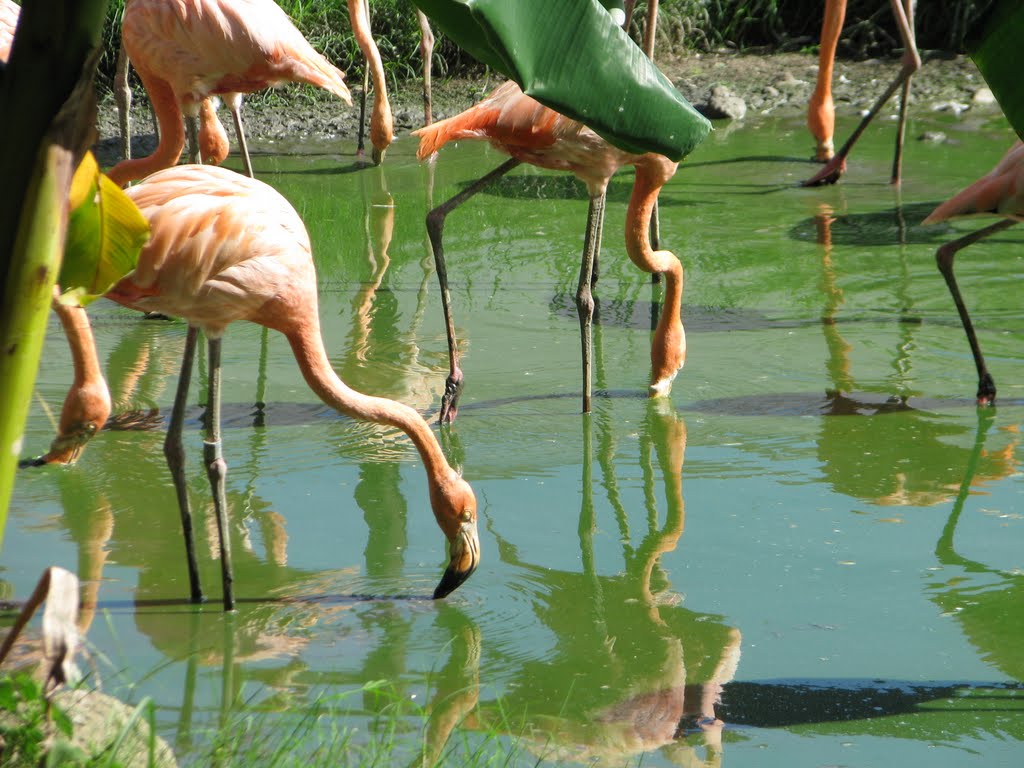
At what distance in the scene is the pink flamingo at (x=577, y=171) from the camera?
169 inches

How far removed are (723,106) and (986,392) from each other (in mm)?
5290

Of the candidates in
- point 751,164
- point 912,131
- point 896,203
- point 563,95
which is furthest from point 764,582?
point 912,131

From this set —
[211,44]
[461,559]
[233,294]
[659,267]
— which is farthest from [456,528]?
[211,44]

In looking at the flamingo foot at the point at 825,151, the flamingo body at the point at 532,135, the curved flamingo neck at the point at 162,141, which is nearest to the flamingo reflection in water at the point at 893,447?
the flamingo body at the point at 532,135

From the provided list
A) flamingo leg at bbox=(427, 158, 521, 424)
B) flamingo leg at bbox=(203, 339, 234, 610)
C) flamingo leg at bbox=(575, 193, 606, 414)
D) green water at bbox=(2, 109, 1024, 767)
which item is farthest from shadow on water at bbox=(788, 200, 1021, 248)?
flamingo leg at bbox=(203, 339, 234, 610)

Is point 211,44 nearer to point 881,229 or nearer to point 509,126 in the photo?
point 509,126

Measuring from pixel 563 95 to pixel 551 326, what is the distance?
345cm

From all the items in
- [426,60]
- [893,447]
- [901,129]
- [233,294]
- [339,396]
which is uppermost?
[426,60]

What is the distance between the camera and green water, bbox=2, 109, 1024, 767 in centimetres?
265

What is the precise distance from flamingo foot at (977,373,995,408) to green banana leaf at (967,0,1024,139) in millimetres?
2360

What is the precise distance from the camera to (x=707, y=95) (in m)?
9.48

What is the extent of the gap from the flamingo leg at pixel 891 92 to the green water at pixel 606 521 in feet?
3.11

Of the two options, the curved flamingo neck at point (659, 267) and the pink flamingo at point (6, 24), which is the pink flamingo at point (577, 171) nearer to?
the curved flamingo neck at point (659, 267)

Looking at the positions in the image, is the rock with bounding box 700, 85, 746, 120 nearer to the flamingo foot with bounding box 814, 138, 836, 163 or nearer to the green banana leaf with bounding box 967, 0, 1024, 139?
the flamingo foot with bounding box 814, 138, 836, 163
